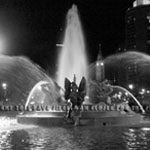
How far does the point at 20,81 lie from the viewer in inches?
4444

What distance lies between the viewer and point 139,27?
458 feet

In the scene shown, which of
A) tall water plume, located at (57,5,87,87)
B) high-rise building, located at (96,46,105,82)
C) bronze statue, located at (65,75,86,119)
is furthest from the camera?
high-rise building, located at (96,46,105,82)

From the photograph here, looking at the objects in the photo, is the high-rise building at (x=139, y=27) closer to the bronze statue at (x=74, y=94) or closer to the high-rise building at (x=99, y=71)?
the high-rise building at (x=99, y=71)

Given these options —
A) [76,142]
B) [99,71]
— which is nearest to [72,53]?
[76,142]

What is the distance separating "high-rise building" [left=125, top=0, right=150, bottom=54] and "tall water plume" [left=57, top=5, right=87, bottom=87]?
332 feet

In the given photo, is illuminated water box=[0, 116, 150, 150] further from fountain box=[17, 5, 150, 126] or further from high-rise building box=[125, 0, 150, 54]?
high-rise building box=[125, 0, 150, 54]

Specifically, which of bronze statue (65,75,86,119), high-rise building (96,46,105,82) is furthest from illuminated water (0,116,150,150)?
high-rise building (96,46,105,82)

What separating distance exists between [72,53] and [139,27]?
109299 mm

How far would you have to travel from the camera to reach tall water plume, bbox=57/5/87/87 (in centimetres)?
3341

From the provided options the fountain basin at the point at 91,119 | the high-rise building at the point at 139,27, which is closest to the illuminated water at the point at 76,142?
the fountain basin at the point at 91,119

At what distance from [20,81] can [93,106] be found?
290 ft

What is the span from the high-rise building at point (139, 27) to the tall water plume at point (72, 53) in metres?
101

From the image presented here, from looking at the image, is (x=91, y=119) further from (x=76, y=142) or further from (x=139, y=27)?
(x=139, y=27)

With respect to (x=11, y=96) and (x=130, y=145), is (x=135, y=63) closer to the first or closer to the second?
(x=11, y=96)
